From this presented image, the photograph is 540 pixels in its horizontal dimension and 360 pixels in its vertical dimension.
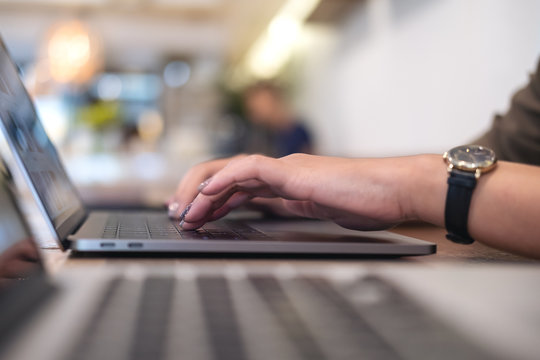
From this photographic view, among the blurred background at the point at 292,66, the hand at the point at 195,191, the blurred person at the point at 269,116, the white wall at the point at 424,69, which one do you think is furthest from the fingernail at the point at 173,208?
the blurred person at the point at 269,116

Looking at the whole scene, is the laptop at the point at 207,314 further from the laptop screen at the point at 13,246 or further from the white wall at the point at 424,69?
the white wall at the point at 424,69

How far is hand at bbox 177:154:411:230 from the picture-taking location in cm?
59

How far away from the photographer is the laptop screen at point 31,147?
1.86 ft

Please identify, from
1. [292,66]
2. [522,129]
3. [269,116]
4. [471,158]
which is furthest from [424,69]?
[292,66]

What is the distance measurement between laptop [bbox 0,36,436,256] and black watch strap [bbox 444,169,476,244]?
35mm

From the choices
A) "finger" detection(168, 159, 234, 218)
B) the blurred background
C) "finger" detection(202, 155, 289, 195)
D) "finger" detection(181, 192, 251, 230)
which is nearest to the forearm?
"finger" detection(202, 155, 289, 195)

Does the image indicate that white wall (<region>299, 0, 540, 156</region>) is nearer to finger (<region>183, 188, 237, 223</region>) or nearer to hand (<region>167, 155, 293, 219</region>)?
hand (<region>167, 155, 293, 219</region>)

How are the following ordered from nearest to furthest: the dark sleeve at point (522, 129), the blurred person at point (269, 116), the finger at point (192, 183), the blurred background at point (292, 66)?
the finger at point (192, 183) < the dark sleeve at point (522, 129) < the blurred background at point (292, 66) < the blurred person at point (269, 116)

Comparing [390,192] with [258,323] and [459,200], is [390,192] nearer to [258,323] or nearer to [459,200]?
[459,200]

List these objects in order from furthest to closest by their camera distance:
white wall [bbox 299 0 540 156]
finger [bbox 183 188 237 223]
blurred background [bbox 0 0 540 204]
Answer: blurred background [bbox 0 0 540 204] → white wall [bbox 299 0 540 156] → finger [bbox 183 188 237 223]

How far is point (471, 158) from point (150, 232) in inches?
13.7

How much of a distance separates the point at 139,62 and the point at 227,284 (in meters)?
11.0

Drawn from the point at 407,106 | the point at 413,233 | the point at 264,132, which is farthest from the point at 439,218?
the point at 264,132

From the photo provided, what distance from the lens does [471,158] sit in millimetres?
567
